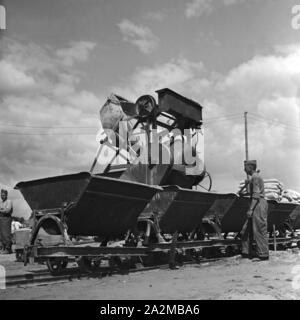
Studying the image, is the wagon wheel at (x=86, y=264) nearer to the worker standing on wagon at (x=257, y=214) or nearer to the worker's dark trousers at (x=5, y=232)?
the worker standing on wagon at (x=257, y=214)

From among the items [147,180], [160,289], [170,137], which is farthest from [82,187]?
[170,137]

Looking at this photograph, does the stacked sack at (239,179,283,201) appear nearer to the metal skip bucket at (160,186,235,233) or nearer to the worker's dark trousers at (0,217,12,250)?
the metal skip bucket at (160,186,235,233)

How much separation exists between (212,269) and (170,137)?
3.30 m

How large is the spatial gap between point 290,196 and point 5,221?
10072mm

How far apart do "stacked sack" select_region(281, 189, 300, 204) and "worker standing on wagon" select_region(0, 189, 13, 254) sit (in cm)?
929

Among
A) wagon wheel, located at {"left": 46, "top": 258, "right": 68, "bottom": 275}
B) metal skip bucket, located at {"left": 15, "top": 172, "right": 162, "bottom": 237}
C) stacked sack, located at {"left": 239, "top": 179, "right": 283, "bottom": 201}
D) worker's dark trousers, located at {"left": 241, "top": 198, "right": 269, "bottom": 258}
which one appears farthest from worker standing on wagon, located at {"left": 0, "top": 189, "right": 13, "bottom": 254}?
stacked sack, located at {"left": 239, "top": 179, "right": 283, "bottom": 201}

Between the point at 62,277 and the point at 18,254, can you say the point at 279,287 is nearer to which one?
the point at 62,277

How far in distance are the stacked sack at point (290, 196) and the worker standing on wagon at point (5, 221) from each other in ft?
30.5

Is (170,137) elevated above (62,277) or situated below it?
above

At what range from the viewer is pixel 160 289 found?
4.71 meters

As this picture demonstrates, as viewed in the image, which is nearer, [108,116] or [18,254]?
[18,254]

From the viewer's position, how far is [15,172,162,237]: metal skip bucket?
18.4 ft

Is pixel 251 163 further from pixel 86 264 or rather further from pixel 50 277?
pixel 50 277

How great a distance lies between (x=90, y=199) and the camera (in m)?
5.73
